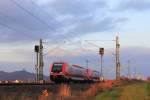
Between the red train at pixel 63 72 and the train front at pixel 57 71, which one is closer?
the train front at pixel 57 71

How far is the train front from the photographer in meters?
64.1

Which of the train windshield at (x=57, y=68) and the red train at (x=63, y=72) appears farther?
the train windshield at (x=57, y=68)

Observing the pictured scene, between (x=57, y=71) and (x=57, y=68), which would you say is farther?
(x=57, y=68)

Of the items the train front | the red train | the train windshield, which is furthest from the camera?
the train windshield

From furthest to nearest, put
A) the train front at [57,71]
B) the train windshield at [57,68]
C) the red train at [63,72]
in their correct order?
1. the train windshield at [57,68]
2. the red train at [63,72]
3. the train front at [57,71]

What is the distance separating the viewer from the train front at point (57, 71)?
210 ft

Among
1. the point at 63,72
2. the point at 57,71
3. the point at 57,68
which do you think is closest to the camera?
the point at 63,72

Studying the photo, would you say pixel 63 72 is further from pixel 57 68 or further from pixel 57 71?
pixel 57 68

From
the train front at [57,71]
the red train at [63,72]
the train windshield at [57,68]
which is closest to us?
the train front at [57,71]

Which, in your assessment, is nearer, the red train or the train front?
the train front

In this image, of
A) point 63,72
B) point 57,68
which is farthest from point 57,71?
point 63,72

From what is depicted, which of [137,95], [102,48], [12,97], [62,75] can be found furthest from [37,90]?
[102,48]

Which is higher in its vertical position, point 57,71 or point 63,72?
point 57,71

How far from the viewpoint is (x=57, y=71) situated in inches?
2554
